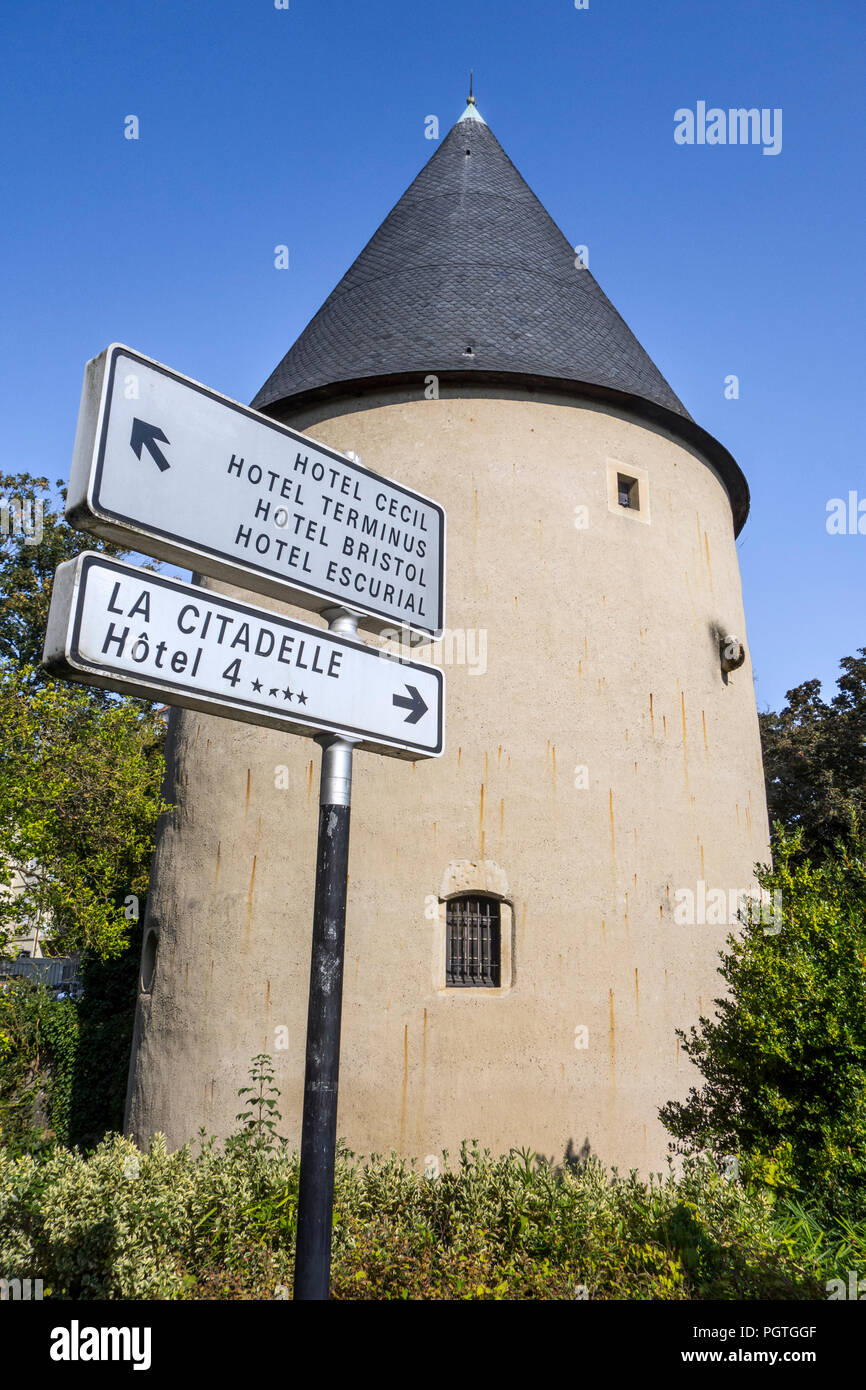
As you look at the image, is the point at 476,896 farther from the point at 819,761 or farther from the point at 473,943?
the point at 819,761

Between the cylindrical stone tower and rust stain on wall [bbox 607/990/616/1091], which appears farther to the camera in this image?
rust stain on wall [bbox 607/990/616/1091]

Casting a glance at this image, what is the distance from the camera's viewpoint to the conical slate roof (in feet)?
30.1

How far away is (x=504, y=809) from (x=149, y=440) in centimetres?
575

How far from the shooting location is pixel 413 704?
3174 mm

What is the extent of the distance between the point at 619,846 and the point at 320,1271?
19.4ft

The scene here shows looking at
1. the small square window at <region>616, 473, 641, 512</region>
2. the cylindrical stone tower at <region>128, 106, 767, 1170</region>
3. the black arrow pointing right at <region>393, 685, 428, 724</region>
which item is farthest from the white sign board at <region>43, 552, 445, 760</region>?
the small square window at <region>616, 473, 641, 512</region>

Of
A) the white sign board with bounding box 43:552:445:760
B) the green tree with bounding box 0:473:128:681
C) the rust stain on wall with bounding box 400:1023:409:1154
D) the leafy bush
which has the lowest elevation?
the leafy bush

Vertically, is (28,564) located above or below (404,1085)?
above

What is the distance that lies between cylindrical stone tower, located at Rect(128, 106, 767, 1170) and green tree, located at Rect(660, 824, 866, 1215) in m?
1.74

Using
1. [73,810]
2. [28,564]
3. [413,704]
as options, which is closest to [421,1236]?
[413,704]

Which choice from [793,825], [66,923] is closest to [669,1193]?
[66,923]

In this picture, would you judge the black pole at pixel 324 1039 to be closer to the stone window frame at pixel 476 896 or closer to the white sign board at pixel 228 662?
the white sign board at pixel 228 662

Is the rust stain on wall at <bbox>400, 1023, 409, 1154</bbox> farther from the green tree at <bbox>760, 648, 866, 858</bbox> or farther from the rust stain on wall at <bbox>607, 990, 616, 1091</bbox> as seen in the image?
the green tree at <bbox>760, 648, 866, 858</bbox>

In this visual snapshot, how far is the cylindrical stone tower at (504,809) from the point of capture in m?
7.41
